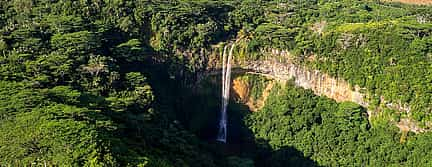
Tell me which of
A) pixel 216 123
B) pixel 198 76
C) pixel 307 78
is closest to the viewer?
pixel 307 78

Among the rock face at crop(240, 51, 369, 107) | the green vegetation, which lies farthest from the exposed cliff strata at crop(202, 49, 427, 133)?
the green vegetation

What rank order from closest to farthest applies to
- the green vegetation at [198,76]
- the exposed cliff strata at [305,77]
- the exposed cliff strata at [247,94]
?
1. the green vegetation at [198,76]
2. the exposed cliff strata at [305,77]
3. the exposed cliff strata at [247,94]

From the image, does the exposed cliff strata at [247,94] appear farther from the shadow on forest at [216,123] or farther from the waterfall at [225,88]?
the waterfall at [225,88]

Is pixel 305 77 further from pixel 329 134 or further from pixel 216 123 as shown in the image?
pixel 216 123

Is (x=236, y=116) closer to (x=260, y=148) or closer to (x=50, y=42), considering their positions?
(x=260, y=148)

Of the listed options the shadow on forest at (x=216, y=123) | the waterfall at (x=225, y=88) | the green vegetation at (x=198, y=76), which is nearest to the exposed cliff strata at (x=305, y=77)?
the green vegetation at (x=198, y=76)

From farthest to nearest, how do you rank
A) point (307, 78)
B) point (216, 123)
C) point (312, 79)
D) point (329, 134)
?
point (216, 123)
point (307, 78)
point (312, 79)
point (329, 134)

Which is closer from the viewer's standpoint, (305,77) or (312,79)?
(312,79)

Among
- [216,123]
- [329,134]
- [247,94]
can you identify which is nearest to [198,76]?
[216,123]

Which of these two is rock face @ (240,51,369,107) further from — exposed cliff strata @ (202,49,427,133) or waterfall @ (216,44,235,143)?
waterfall @ (216,44,235,143)
